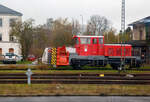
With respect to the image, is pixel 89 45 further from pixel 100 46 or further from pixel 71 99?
pixel 71 99

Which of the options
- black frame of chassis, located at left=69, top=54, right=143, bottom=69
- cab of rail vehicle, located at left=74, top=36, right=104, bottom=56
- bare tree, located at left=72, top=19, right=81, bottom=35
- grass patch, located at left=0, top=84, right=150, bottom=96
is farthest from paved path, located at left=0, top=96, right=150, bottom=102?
bare tree, located at left=72, top=19, right=81, bottom=35

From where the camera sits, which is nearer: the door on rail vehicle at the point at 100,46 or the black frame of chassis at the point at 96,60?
the black frame of chassis at the point at 96,60

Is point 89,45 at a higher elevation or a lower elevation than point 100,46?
higher

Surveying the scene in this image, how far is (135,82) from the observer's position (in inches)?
601

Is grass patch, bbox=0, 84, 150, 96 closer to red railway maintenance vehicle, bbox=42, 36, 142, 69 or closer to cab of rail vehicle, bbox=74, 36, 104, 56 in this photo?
red railway maintenance vehicle, bbox=42, 36, 142, 69

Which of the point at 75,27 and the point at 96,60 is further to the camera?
the point at 75,27

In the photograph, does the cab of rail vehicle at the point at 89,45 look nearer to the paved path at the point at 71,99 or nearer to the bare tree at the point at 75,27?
the paved path at the point at 71,99

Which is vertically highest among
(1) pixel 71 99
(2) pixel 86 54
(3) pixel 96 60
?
(2) pixel 86 54

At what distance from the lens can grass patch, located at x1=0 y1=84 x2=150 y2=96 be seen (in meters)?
12.4

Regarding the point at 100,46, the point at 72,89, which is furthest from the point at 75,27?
the point at 72,89

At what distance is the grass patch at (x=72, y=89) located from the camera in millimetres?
12406

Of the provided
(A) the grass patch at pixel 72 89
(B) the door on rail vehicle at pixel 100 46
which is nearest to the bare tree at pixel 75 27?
(B) the door on rail vehicle at pixel 100 46

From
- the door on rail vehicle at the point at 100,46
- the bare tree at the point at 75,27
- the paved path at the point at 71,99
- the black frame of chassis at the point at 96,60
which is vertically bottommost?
the paved path at the point at 71,99

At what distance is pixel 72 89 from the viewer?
Result: 1323cm
